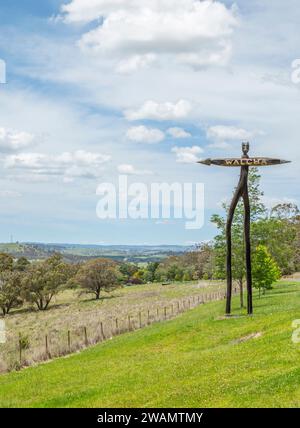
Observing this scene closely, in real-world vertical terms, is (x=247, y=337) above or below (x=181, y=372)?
above

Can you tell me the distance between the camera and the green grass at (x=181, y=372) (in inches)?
538

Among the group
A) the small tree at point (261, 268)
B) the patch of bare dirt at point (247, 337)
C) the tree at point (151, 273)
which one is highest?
the small tree at point (261, 268)

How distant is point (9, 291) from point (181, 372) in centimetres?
5841

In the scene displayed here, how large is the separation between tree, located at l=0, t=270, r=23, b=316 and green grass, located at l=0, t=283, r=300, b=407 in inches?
1847

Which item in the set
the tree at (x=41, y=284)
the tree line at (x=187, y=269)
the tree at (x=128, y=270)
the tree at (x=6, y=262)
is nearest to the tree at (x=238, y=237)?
the tree line at (x=187, y=269)

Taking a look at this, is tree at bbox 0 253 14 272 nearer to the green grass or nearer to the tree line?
the tree line

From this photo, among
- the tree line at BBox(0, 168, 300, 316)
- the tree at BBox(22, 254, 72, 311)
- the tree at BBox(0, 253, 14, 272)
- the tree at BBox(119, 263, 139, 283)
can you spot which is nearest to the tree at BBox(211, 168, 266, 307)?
the tree line at BBox(0, 168, 300, 316)

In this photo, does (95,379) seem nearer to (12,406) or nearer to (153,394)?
(12,406)

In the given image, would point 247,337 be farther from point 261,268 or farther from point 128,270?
point 128,270

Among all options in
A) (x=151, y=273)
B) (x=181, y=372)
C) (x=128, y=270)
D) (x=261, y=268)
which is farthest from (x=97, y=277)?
(x=181, y=372)

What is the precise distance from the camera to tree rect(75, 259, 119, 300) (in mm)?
79188

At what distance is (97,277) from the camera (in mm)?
79812

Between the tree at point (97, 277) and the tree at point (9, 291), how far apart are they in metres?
9.64

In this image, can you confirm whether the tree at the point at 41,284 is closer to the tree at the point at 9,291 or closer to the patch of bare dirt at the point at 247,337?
the tree at the point at 9,291
